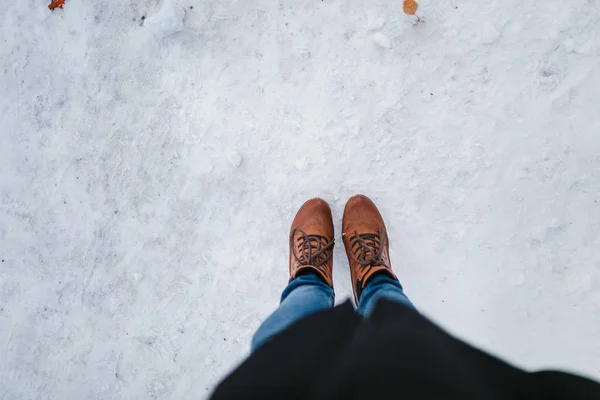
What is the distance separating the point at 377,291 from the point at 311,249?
0.35 metres

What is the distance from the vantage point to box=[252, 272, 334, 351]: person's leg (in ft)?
4.33

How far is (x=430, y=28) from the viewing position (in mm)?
1689

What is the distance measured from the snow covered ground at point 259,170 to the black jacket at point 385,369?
756mm

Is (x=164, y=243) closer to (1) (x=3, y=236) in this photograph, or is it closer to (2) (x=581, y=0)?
(1) (x=3, y=236)

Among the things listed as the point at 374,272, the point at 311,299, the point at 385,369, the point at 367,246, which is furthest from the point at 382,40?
the point at 385,369

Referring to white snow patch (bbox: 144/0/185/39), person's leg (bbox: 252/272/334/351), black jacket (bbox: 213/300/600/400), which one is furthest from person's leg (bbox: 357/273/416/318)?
white snow patch (bbox: 144/0/185/39)

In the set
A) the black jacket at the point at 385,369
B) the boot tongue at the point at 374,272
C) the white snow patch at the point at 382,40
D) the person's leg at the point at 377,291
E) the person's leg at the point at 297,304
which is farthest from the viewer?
the white snow patch at the point at 382,40

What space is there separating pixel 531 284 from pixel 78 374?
2.20 meters

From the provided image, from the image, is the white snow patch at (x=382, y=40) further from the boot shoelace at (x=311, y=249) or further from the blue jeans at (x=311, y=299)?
the blue jeans at (x=311, y=299)

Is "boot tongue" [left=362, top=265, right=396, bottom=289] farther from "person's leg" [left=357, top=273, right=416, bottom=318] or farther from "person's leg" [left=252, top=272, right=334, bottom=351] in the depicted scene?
"person's leg" [left=252, top=272, right=334, bottom=351]

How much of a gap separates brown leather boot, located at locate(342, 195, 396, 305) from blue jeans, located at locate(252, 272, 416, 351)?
A: 72 mm

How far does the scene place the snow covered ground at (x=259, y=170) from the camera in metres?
1.65

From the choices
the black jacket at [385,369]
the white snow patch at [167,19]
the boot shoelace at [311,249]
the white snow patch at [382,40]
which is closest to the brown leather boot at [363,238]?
the boot shoelace at [311,249]

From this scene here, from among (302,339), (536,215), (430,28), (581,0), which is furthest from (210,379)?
(581,0)
